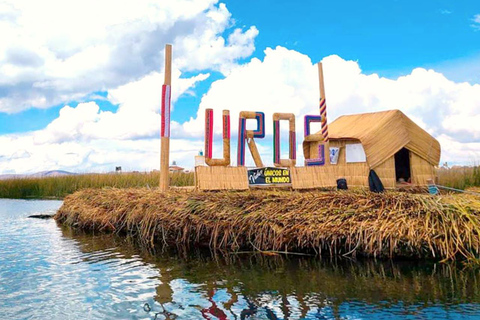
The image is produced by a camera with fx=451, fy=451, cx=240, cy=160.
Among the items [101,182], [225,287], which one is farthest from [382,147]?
[101,182]

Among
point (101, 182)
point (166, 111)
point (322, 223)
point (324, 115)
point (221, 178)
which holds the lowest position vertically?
point (322, 223)

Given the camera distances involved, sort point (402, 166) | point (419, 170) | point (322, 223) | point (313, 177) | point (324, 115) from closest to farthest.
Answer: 1. point (322, 223)
2. point (313, 177)
3. point (324, 115)
4. point (419, 170)
5. point (402, 166)

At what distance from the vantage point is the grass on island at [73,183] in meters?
23.9

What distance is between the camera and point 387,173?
1552 centimetres

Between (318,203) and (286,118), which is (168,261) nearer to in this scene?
(318,203)

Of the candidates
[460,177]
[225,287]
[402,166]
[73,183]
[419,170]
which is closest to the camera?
[225,287]

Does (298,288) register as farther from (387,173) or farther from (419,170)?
(419,170)

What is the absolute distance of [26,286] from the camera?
6.87 metres

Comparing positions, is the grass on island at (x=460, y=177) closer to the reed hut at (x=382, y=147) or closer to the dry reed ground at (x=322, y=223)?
the reed hut at (x=382, y=147)

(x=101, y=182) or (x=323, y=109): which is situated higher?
(x=323, y=109)

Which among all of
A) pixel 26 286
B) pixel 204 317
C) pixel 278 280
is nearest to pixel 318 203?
pixel 278 280

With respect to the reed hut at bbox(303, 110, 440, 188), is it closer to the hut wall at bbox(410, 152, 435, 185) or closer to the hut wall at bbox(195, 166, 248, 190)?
the hut wall at bbox(410, 152, 435, 185)

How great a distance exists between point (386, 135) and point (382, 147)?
492 mm

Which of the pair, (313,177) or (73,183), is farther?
(73,183)
